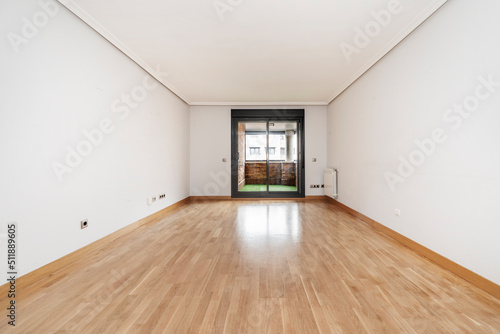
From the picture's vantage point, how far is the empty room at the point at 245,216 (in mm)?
1650

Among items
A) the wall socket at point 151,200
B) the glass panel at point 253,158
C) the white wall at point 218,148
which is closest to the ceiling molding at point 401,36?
the white wall at point 218,148

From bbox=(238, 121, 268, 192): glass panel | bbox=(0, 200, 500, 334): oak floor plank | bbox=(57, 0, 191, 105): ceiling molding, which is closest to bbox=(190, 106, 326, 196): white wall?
bbox=(57, 0, 191, 105): ceiling molding

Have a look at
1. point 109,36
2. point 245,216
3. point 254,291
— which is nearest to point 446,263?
point 254,291

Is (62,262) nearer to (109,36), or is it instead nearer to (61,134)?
(61,134)

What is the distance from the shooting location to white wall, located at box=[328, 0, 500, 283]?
184cm

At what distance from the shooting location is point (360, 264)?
7.57 ft

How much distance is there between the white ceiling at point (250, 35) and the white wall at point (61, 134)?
392mm

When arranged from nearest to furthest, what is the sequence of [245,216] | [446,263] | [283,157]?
[446,263], [245,216], [283,157]

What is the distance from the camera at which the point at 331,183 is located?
5.64 meters

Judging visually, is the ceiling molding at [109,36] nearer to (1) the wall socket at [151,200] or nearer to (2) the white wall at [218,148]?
(2) the white wall at [218,148]

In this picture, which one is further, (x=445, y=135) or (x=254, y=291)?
(x=445, y=135)

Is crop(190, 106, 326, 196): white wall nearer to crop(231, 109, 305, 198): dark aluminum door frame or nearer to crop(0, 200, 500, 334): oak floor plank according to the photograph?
crop(231, 109, 305, 198): dark aluminum door frame

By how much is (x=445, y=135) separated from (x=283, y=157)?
861 centimetres

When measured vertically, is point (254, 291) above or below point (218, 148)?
below
